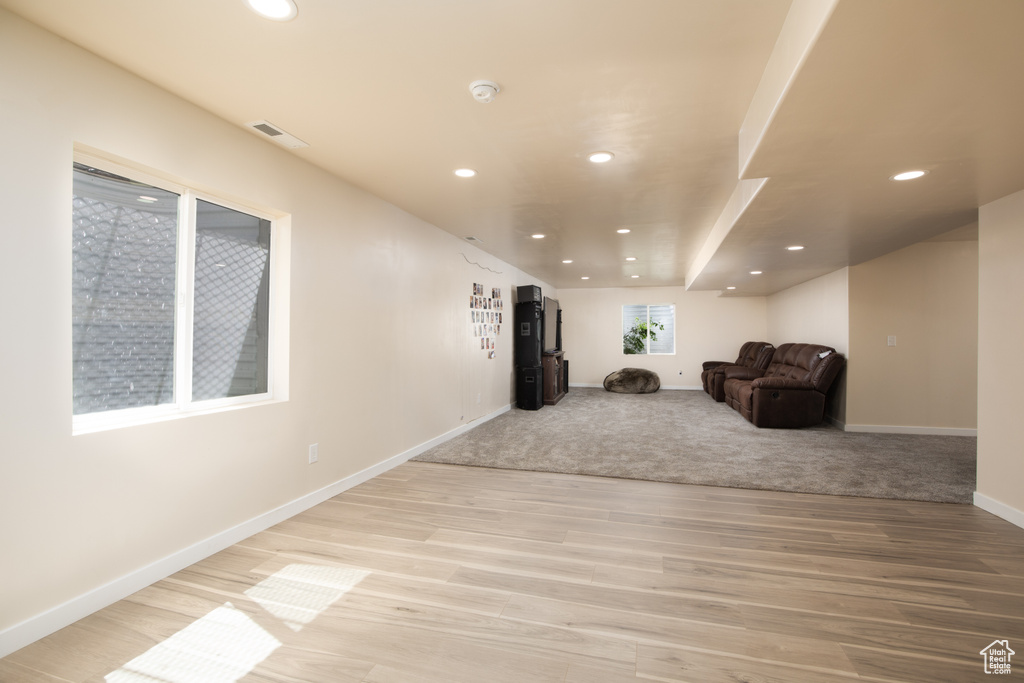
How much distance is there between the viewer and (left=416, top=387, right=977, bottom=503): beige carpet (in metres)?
3.58

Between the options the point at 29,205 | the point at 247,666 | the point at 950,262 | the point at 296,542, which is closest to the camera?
the point at 247,666

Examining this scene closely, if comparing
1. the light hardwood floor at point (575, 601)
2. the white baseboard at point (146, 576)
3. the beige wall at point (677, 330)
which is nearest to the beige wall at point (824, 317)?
the beige wall at point (677, 330)

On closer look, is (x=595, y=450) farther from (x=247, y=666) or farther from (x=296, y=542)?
(x=247, y=666)

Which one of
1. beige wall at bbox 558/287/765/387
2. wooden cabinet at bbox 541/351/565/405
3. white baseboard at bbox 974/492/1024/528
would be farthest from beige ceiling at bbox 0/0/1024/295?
beige wall at bbox 558/287/765/387

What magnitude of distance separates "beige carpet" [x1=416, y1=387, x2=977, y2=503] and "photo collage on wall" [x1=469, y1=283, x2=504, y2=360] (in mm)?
1046

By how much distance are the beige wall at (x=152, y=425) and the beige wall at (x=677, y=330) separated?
22.5 feet

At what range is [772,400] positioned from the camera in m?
5.64

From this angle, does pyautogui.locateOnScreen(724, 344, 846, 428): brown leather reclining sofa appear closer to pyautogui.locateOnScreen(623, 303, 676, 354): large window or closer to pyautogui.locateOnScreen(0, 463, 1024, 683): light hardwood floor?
pyautogui.locateOnScreen(0, 463, 1024, 683): light hardwood floor

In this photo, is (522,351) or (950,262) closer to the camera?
(950,262)

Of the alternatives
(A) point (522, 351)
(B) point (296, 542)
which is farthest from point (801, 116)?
(A) point (522, 351)

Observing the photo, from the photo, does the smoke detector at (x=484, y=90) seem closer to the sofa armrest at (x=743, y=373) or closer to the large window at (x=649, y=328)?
the sofa armrest at (x=743, y=373)

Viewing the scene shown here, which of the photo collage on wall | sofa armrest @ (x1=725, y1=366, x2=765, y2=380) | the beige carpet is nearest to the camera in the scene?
the beige carpet

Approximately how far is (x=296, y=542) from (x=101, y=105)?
7.25 ft

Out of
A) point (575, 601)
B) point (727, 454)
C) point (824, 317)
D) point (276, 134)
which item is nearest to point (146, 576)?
point (575, 601)
